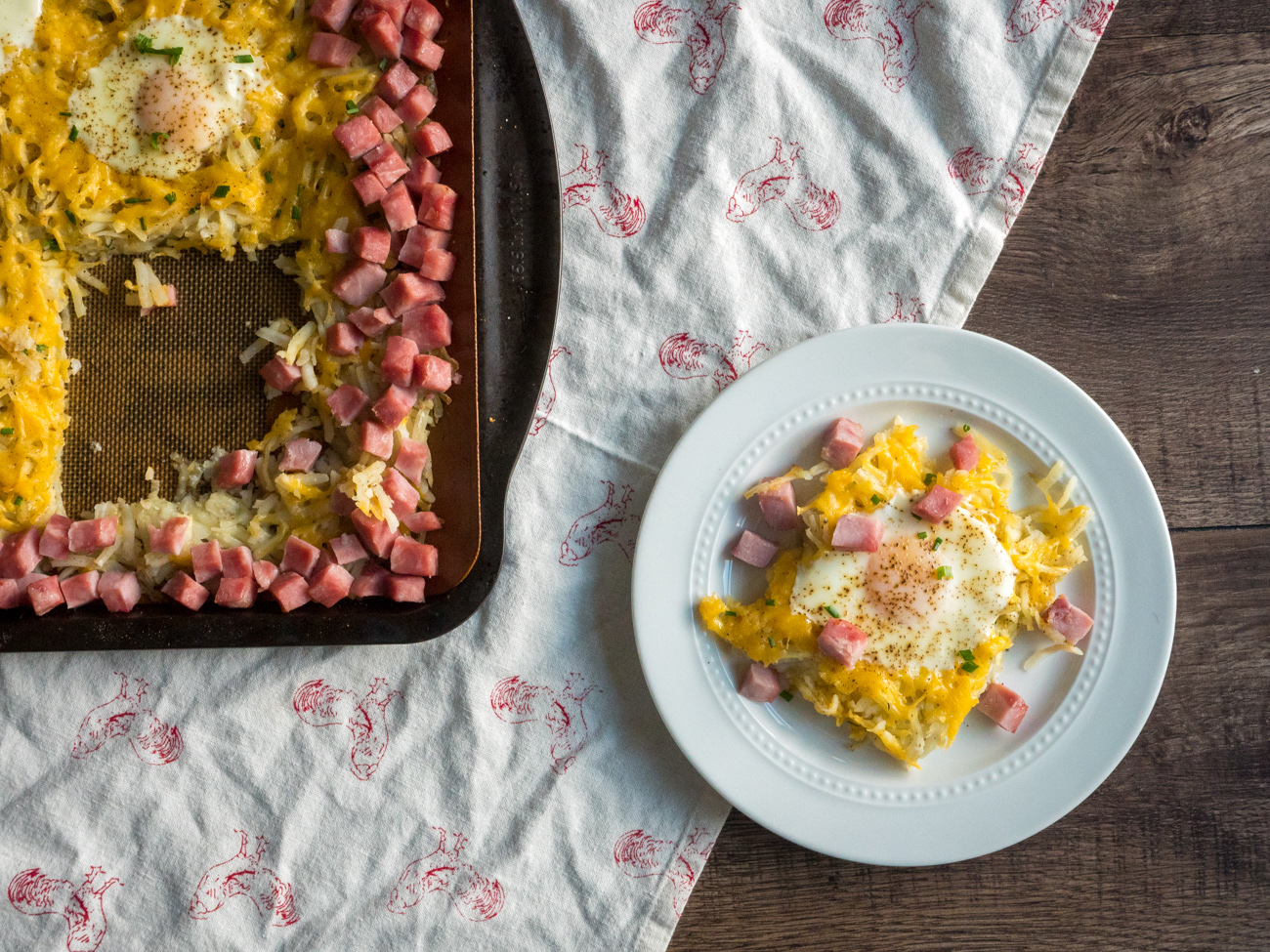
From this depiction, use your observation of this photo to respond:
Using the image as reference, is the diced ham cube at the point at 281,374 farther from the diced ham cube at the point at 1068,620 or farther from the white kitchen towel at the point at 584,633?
the diced ham cube at the point at 1068,620

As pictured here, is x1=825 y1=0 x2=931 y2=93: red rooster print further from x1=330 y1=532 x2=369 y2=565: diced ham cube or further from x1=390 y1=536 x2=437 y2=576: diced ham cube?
x1=330 y1=532 x2=369 y2=565: diced ham cube


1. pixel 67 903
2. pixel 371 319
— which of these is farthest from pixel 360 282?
pixel 67 903

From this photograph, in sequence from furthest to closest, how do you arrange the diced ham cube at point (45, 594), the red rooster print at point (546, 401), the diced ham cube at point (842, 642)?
the red rooster print at point (546, 401)
the diced ham cube at point (842, 642)
the diced ham cube at point (45, 594)

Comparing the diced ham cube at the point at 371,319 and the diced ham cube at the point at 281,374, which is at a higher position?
the diced ham cube at the point at 371,319

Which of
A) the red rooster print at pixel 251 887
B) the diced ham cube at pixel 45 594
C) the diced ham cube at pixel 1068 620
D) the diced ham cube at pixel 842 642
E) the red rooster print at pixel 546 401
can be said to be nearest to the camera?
the diced ham cube at pixel 45 594

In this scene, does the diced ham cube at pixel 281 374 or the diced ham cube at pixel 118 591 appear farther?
the diced ham cube at pixel 281 374

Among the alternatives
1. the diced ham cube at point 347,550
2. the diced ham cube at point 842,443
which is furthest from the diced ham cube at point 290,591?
Answer: the diced ham cube at point 842,443

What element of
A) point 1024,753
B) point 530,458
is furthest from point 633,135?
point 1024,753

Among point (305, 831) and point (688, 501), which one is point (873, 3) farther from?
point (305, 831)
